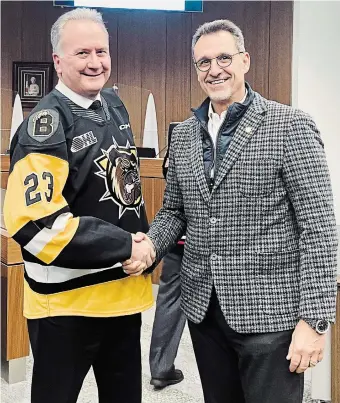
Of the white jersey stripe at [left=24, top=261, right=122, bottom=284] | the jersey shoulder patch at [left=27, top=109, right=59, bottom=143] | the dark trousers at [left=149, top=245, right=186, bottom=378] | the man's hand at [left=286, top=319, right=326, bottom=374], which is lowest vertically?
the dark trousers at [left=149, top=245, right=186, bottom=378]

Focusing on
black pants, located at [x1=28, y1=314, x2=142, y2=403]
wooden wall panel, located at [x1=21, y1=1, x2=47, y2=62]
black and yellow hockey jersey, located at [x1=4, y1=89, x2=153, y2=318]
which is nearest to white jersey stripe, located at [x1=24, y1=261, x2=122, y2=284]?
black and yellow hockey jersey, located at [x1=4, y1=89, x2=153, y2=318]

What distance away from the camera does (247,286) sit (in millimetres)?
1312

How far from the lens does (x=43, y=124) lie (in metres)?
1.36

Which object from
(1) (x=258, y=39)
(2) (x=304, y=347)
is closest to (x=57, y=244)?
(2) (x=304, y=347)

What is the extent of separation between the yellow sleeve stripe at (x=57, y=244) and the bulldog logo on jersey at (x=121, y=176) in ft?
0.47

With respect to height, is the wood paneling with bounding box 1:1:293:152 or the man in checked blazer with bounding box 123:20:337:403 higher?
the wood paneling with bounding box 1:1:293:152

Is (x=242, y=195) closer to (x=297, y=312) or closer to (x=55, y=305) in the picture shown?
(x=297, y=312)

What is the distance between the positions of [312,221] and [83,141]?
23.5 inches

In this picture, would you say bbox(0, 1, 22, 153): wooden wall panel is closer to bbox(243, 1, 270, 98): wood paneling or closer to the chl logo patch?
bbox(243, 1, 270, 98): wood paneling

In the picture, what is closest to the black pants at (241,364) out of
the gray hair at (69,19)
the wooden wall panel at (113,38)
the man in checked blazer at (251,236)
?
the man in checked blazer at (251,236)

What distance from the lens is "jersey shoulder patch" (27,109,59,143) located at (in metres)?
1.34

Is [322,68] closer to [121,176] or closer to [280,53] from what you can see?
[280,53]

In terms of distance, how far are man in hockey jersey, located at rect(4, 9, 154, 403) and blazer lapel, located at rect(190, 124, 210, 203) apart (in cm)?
19

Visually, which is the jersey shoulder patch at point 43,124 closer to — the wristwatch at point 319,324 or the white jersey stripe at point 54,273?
the white jersey stripe at point 54,273
